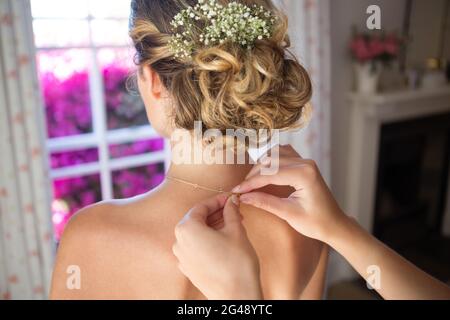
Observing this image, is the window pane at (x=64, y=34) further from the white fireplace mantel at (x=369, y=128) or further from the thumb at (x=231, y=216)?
the white fireplace mantel at (x=369, y=128)

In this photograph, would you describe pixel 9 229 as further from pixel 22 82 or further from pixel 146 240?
pixel 146 240

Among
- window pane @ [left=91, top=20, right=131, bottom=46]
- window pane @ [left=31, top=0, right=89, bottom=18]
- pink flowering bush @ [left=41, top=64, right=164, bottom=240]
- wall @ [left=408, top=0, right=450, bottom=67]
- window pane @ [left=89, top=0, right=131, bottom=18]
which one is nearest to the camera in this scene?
window pane @ [left=31, top=0, right=89, bottom=18]

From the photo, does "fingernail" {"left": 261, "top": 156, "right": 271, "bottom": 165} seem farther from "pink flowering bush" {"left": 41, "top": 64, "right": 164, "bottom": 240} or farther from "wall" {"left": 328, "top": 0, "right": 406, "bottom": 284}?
"pink flowering bush" {"left": 41, "top": 64, "right": 164, "bottom": 240}

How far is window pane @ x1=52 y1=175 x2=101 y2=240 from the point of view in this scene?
5.29 ft

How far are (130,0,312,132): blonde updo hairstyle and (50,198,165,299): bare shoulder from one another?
0.22m

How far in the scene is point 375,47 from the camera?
1.91m

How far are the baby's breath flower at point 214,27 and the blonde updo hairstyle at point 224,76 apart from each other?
0.04 feet

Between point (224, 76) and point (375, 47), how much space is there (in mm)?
1448

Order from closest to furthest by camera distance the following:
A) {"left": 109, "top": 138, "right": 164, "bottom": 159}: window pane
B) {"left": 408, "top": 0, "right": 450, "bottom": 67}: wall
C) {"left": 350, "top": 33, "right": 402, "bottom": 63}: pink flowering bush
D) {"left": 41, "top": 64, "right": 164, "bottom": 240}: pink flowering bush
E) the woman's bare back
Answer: the woman's bare back < {"left": 408, "top": 0, "right": 450, "bottom": 67}: wall < {"left": 41, "top": 64, "right": 164, "bottom": 240}: pink flowering bush < {"left": 350, "top": 33, "right": 402, "bottom": 63}: pink flowering bush < {"left": 109, "top": 138, "right": 164, "bottom": 159}: window pane

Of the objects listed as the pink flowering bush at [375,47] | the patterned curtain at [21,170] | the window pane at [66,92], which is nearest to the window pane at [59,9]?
the patterned curtain at [21,170]

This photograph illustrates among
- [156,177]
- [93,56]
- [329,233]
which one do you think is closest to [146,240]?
[329,233]

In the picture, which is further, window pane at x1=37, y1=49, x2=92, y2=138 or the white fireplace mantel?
the white fireplace mantel

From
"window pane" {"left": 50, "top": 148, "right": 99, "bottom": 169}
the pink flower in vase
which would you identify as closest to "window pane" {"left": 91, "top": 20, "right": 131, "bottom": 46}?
"window pane" {"left": 50, "top": 148, "right": 99, "bottom": 169}

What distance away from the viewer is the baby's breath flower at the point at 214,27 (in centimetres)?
72
